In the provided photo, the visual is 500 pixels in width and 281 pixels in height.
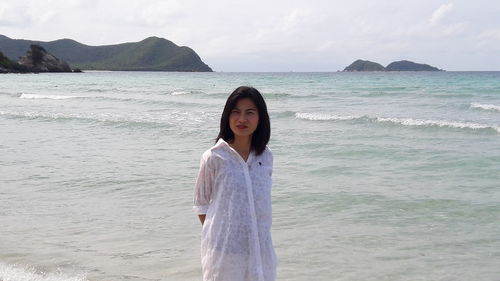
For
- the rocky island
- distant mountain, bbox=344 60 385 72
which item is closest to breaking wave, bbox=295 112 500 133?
the rocky island

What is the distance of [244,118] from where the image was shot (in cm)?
319

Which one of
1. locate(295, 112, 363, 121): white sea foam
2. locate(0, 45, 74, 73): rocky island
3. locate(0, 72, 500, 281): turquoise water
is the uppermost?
locate(0, 45, 74, 73): rocky island

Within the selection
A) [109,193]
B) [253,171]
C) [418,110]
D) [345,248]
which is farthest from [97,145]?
[418,110]

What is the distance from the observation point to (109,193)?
8859mm

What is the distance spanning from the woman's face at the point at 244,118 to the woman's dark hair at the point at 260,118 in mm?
20

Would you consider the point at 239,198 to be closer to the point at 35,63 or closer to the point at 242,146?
the point at 242,146

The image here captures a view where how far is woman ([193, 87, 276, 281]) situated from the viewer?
3.12m

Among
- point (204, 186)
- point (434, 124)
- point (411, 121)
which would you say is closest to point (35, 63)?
point (411, 121)

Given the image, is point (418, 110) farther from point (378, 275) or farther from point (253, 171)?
point (253, 171)

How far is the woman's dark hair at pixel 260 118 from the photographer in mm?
3189

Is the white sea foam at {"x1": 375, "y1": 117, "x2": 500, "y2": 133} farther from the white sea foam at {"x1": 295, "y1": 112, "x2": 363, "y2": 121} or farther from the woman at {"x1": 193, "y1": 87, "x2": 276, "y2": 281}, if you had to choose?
the woman at {"x1": 193, "y1": 87, "x2": 276, "y2": 281}

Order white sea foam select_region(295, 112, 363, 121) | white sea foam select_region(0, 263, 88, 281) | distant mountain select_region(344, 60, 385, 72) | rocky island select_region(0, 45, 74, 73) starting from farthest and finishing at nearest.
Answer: distant mountain select_region(344, 60, 385, 72) → rocky island select_region(0, 45, 74, 73) → white sea foam select_region(295, 112, 363, 121) → white sea foam select_region(0, 263, 88, 281)

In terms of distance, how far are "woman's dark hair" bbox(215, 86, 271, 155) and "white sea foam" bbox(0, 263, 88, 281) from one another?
2.69 metres

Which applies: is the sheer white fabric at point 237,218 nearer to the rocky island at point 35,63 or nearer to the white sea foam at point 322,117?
the white sea foam at point 322,117
